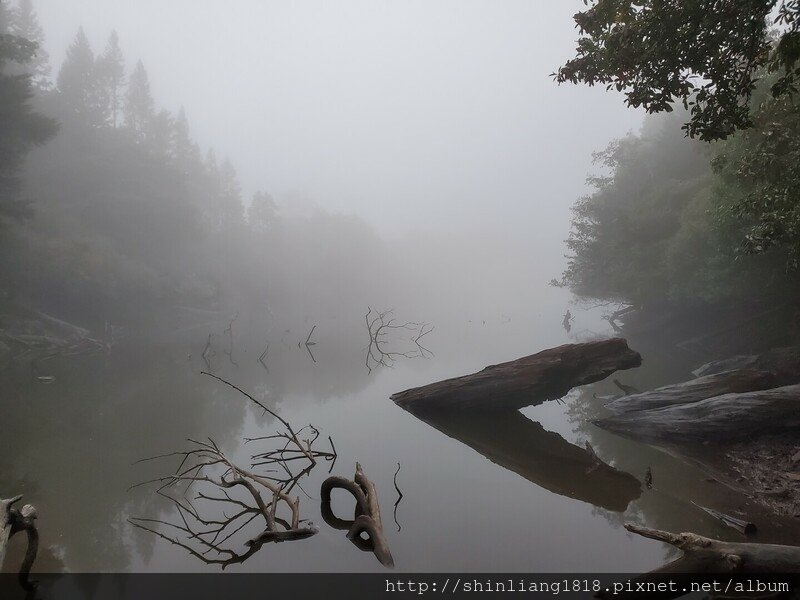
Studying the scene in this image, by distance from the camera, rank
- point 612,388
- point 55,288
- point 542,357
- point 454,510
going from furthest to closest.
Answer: point 55,288 < point 612,388 < point 542,357 < point 454,510

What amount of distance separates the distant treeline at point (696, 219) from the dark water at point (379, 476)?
5.12 meters

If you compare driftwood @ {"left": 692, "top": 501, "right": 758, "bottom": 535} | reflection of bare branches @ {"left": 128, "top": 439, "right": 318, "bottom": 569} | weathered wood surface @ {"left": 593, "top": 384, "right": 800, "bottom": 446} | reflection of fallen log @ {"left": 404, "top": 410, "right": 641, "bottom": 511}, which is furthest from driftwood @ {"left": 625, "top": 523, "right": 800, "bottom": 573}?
weathered wood surface @ {"left": 593, "top": 384, "right": 800, "bottom": 446}

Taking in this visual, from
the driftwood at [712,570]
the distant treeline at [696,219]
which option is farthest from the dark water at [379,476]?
the distant treeline at [696,219]

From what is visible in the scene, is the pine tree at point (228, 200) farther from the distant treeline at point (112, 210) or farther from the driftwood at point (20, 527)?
the driftwood at point (20, 527)

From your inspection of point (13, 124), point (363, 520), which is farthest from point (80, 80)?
point (363, 520)

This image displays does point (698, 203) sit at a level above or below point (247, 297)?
below

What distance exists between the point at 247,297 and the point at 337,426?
171ft

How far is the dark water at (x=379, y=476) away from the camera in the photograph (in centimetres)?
484

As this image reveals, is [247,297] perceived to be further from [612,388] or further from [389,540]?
[389,540]

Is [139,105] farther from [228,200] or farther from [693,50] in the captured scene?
[693,50]

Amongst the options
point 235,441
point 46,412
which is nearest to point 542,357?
point 235,441

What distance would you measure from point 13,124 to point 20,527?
89.5 ft

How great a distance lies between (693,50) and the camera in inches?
234

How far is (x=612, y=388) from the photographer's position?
1509 cm
